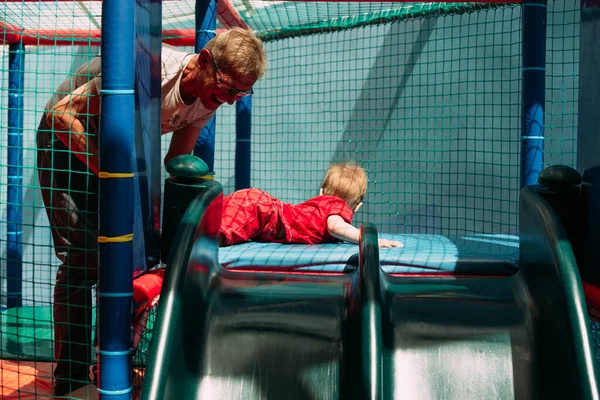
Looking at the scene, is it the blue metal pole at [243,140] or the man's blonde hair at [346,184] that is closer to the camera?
the man's blonde hair at [346,184]

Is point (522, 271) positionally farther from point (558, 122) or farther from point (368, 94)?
point (368, 94)

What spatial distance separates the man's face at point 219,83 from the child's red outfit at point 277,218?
0.60 m

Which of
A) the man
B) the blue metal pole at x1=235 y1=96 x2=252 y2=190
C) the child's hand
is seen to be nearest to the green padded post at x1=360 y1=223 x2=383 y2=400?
the child's hand

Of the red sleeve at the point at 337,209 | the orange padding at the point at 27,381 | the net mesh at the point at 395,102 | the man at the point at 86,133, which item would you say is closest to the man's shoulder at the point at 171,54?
the man at the point at 86,133

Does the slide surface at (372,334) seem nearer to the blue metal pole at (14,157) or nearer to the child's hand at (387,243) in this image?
the child's hand at (387,243)

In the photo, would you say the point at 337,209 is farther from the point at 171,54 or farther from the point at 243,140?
the point at 243,140

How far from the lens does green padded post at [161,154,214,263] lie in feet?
7.60

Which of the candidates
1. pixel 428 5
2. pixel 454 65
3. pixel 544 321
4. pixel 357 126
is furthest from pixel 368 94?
pixel 544 321

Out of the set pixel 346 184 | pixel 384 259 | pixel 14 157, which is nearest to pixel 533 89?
pixel 346 184

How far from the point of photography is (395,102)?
4.88 m

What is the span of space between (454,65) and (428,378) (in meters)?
3.16

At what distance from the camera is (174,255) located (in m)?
1.97

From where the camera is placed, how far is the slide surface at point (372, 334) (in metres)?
1.82

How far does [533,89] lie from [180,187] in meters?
1.65
